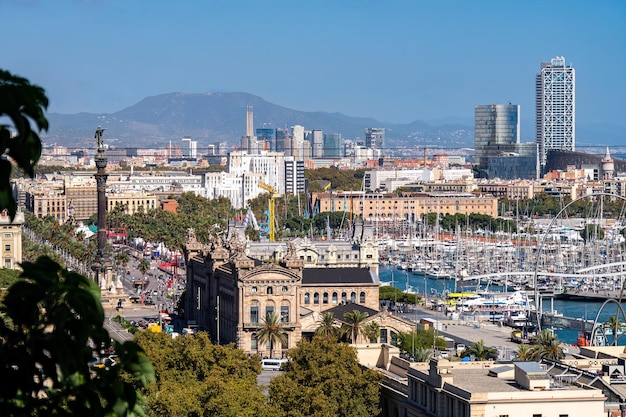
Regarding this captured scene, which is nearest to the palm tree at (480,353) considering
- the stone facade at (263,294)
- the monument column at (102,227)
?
the stone facade at (263,294)

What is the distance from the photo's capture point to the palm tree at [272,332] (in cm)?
5194

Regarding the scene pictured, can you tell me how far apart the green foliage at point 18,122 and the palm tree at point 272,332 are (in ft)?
145

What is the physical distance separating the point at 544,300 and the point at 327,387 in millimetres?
61274

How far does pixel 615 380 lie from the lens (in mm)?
29266

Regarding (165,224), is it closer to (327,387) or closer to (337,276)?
(337,276)

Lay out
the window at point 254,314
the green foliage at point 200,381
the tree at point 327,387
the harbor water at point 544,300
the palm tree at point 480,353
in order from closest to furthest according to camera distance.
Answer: the green foliage at point 200,381
the tree at point 327,387
the palm tree at point 480,353
the window at point 254,314
the harbor water at point 544,300

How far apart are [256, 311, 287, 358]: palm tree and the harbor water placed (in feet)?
55.5

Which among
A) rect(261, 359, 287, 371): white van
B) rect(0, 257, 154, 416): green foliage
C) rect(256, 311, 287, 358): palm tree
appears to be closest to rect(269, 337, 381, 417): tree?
rect(261, 359, 287, 371): white van

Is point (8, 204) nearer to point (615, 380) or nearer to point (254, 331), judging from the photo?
point (615, 380)

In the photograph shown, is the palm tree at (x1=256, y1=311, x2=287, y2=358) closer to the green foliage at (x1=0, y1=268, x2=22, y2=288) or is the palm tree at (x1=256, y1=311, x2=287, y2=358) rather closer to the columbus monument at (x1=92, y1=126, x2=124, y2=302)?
the green foliage at (x1=0, y1=268, x2=22, y2=288)

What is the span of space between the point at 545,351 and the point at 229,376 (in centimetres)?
1017

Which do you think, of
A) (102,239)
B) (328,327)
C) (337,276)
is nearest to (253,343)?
(328,327)

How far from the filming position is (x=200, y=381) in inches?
1439

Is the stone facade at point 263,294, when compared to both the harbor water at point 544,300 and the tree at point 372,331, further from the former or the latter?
the harbor water at point 544,300
